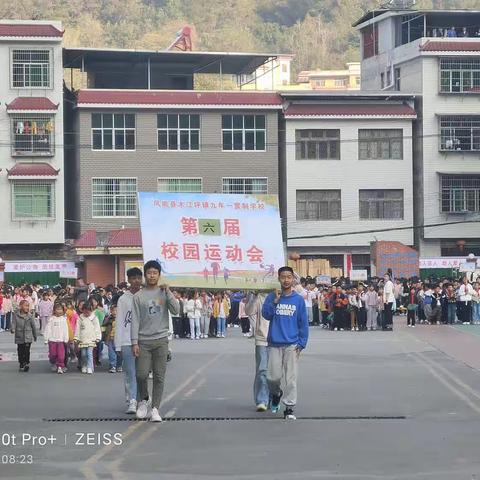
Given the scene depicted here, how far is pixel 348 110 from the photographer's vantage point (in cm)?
6569

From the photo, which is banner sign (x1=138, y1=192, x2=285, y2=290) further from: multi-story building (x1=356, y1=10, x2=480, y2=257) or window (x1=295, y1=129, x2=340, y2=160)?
multi-story building (x1=356, y1=10, x2=480, y2=257)

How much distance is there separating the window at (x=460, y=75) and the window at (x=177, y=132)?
11622 mm

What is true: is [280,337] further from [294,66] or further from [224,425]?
[294,66]

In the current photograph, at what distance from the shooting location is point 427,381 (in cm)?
2106

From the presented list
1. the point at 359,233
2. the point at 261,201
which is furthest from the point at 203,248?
the point at 359,233

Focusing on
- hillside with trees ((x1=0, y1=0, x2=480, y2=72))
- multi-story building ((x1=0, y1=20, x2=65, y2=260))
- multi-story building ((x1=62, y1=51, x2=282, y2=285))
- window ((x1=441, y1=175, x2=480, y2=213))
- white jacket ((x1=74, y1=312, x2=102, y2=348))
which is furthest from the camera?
hillside with trees ((x1=0, y1=0, x2=480, y2=72))

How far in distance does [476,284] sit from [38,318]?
13.9 meters

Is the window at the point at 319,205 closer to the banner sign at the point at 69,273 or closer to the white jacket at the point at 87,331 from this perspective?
the banner sign at the point at 69,273

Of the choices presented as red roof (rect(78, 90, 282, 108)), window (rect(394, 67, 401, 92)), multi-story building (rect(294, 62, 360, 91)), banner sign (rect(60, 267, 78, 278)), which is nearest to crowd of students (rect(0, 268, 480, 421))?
banner sign (rect(60, 267, 78, 278))

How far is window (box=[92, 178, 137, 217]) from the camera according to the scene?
64062 mm

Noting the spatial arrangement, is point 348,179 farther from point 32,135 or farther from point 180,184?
point 32,135

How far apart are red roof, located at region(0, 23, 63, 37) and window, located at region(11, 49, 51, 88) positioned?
31.8 inches

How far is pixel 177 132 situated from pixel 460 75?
43.9 feet

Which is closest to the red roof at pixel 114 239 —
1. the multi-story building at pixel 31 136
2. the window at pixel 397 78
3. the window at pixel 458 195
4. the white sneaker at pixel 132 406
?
the multi-story building at pixel 31 136
